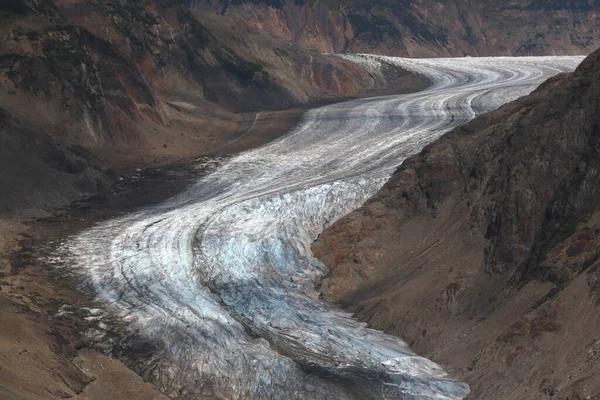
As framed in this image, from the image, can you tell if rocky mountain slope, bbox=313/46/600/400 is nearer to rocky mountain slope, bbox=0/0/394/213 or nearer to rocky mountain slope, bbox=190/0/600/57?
rocky mountain slope, bbox=0/0/394/213

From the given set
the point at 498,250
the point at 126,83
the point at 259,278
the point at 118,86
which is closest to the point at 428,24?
the point at 126,83

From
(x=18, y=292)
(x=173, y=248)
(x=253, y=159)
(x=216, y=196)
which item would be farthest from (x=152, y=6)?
(x=18, y=292)

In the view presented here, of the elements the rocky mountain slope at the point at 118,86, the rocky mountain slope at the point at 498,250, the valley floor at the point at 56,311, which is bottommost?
the rocky mountain slope at the point at 498,250

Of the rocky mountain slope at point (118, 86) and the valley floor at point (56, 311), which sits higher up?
the rocky mountain slope at point (118, 86)

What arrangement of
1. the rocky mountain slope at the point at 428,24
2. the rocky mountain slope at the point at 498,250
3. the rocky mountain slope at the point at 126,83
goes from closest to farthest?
1. the rocky mountain slope at the point at 498,250
2. the rocky mountain slope at the point at 126,83
3. the rocky mountain slope at the point at 428,24

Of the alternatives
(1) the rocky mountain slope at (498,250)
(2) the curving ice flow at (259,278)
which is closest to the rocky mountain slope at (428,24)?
(2) the curving ice flow at (259,278)

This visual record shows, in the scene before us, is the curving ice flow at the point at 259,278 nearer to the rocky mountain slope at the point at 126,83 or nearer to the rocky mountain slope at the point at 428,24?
the rocky mountain slope at the point at 126,83

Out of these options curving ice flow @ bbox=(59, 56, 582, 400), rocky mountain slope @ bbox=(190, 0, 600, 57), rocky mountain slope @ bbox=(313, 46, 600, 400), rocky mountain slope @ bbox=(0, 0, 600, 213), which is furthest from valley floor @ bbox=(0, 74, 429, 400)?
rocky mountain slope @ bbox=(190, 0, 600, 57)
